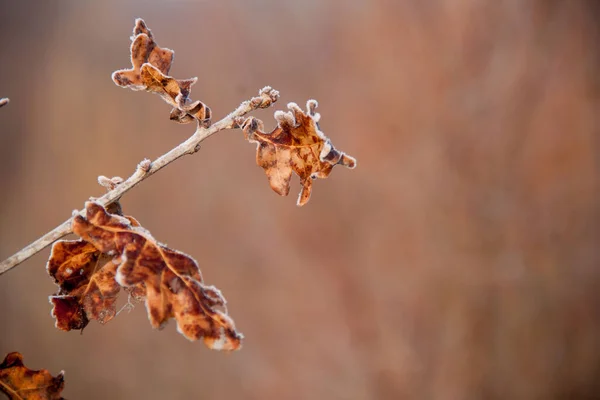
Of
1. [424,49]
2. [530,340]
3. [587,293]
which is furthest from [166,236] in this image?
[587,293]

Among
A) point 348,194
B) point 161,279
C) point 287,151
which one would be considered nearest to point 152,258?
point 161,279

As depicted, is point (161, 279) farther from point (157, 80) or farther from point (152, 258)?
point (157, 80)

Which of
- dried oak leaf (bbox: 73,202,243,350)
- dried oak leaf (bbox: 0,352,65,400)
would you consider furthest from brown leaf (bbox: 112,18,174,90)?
dried oak leaf (bbox: 0,352,65,400)

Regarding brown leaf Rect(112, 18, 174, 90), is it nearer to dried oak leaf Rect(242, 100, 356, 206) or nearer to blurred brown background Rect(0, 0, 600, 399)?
dried oak leaf Rect(242, 100, 356, 206)

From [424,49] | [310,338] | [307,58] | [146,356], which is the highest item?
[424,49]

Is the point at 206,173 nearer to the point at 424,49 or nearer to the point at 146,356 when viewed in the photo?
the point at 146,356

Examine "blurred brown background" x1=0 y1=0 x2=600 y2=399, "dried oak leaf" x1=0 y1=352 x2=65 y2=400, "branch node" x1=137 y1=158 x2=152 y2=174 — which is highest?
"blurred brown background" x1=0 y1=0 x2=600 y2=399

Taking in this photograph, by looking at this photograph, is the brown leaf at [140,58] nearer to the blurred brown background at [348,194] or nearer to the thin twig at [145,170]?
the thin twig at [145,170]
